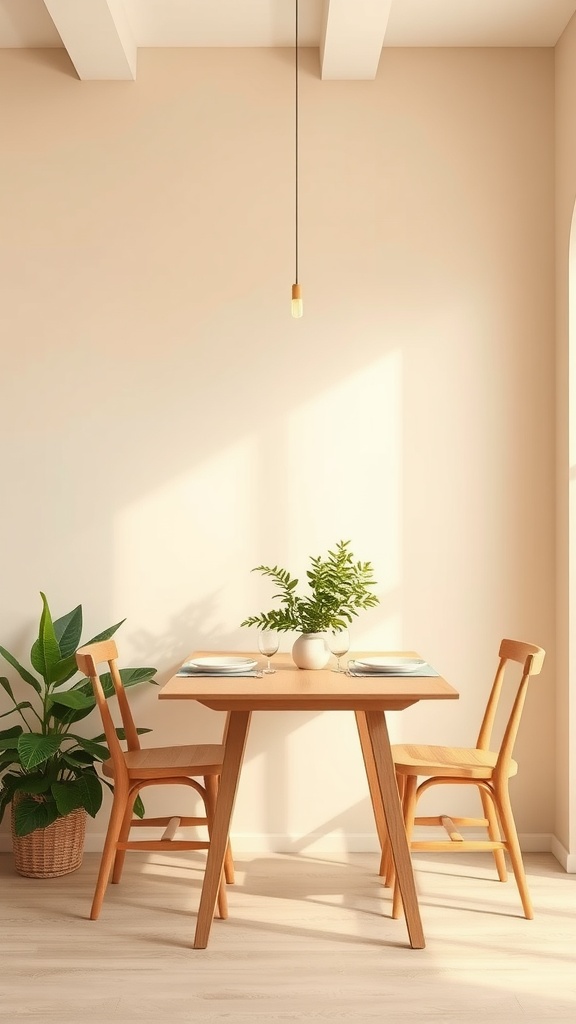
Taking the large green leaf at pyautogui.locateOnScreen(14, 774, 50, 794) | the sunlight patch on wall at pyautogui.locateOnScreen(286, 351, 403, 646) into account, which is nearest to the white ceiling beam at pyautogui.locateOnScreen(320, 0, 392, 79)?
the sunlight patch on wall at pyautogui.locateOnScreen(286, 351, 403, 646)

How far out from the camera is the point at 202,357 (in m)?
3.77

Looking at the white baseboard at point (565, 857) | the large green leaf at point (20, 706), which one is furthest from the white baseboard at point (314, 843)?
the large green leaf at point (20, 706)

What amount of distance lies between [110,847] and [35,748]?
42 cm

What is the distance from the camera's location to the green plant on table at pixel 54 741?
322 cm

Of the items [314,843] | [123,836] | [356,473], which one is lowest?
[314,843]

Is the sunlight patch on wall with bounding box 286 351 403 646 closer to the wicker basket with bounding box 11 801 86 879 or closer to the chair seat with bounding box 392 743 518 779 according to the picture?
the chair seat with bounding box 392 743 518 779

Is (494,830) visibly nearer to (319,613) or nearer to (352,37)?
(319,613)

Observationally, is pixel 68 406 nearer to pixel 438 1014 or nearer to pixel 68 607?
pixel 68 607

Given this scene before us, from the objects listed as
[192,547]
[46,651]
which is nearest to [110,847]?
[46,651]

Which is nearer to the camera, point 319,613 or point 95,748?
point 319,613

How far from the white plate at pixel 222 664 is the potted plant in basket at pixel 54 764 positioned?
1.29ft

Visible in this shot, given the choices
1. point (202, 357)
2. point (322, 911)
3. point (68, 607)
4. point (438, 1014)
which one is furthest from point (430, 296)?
point (438, 1014)

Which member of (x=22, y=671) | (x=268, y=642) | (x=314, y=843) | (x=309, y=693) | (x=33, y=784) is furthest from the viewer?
(x=314, y=843)

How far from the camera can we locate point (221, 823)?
2.76 meters
